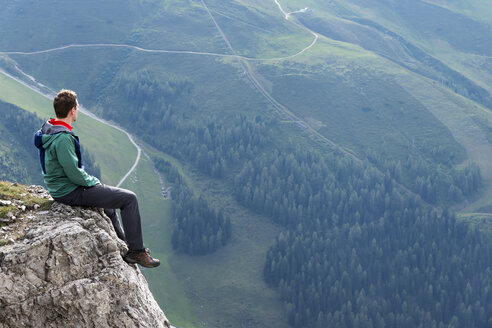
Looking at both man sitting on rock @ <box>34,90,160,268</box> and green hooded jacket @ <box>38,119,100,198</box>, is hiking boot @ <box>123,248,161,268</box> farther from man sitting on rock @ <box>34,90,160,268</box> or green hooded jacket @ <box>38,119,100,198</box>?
green hooded jacket @ <box>38,119,100,198</box>

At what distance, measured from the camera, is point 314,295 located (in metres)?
191

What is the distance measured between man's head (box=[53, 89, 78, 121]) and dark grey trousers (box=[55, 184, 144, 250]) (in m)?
2.79

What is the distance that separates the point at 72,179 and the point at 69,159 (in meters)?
0.78

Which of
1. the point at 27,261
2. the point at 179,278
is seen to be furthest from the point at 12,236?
the point at 179,278

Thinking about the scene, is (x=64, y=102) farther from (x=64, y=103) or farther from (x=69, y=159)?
(x=69, y=159)

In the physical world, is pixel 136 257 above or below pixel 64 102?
below

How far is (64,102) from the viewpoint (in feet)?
66.0

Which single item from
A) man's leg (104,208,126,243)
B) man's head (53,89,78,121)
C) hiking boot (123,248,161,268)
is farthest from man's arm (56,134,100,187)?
hiking boot (123,248,161,268)

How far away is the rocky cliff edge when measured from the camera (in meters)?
18.5

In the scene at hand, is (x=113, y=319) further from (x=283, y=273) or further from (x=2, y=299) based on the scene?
(x=283, y=273)

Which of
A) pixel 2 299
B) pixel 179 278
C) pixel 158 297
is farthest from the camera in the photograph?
pixel 179 278

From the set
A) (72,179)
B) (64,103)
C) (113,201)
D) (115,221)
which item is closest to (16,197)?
(72,179)

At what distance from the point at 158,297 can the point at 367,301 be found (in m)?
70.3

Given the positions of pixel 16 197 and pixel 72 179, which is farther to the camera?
pixel 16 197
